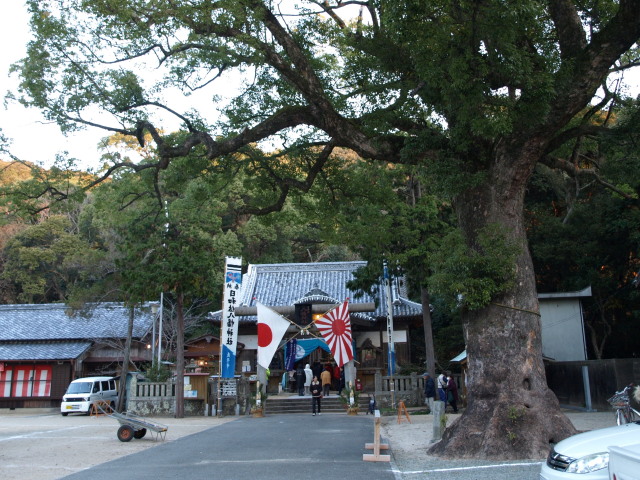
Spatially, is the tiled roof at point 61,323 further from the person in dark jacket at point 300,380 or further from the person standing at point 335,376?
the person standing at point 335,376

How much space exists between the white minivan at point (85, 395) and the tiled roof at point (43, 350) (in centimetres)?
306

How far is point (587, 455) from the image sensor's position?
5.03 metres

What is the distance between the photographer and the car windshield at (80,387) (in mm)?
24312

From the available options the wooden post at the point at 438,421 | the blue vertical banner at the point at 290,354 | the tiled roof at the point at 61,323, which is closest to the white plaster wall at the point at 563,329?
the blue vertical banner at the point at 290,354

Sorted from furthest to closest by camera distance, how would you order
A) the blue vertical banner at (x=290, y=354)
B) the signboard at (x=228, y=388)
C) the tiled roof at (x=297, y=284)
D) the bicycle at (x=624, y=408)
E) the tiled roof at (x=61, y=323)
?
the tiled roof at (x=61, y=323), the tiled roof at (x=297, y=284), the blue vertical banner at (x=290, y=354), the signboard at (x=228, y=388), the bicycle at (x=624, y=408)

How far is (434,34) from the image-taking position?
8656mm

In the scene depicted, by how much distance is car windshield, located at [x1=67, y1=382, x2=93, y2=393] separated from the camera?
24312mm

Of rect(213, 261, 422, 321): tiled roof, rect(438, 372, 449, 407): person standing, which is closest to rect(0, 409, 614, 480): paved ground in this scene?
rect(438, 372, 449, 407): person standing

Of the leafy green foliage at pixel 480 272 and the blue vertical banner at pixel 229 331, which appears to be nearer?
the leafy green foliage at pixel 480 272

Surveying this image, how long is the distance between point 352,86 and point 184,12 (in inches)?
174

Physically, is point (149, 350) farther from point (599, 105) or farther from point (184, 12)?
point (599, 105)

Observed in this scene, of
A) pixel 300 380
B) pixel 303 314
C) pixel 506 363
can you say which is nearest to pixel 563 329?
pixel 303 314

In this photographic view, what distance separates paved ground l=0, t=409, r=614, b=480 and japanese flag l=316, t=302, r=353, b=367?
101 inches

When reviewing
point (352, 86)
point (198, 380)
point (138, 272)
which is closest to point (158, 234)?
point (138, 272)
